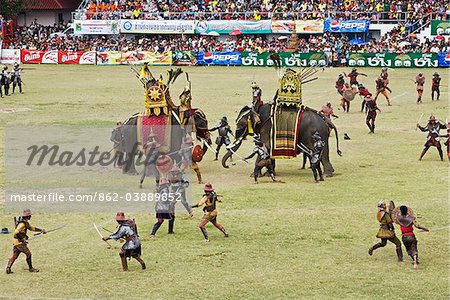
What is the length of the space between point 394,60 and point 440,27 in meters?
4.91

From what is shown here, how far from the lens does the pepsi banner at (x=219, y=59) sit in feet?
199

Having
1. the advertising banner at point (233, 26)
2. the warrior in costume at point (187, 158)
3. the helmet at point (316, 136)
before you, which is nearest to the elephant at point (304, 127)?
the helmet at point (316, 136)

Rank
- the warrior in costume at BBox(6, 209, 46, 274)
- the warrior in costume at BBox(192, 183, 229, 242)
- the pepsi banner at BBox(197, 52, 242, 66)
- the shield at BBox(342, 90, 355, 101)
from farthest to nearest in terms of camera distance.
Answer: the pepsi banner at BBox(197, 52, 242, 66) < the shield at BBox(342, 90, 355, 101) < the warrior in costume at BBox(192, 183, 229, 242) < the warrior in costume at BBox(6, 209, 46, 274)

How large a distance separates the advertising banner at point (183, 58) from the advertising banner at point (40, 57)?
851 cm

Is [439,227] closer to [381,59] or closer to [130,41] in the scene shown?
[381,59]

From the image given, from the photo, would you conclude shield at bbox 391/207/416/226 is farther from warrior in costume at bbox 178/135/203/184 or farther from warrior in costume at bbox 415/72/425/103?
warrior in costume at bbox 415/72/425/103

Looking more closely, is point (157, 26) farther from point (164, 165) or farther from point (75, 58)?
point (164, 165)

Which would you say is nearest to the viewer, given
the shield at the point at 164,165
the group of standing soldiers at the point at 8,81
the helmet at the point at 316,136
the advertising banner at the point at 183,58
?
the shield at the point at 164,165

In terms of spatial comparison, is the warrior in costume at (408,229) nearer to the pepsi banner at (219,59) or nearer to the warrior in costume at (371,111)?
Answer: the warrior in costume at (371,111)

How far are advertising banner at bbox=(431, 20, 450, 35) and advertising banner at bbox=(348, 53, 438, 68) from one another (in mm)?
4410

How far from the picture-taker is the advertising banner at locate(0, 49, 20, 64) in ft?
204

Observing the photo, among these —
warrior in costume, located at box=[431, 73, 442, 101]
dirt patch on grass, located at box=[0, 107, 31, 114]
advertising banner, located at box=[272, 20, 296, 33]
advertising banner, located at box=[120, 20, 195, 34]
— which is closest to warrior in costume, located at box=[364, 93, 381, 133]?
warrior in costume, located at box=[431, 73, 442, 101]

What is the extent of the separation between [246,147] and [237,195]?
23.3ft

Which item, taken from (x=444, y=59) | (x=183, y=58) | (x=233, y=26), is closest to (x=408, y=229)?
(x=444, y=59)
